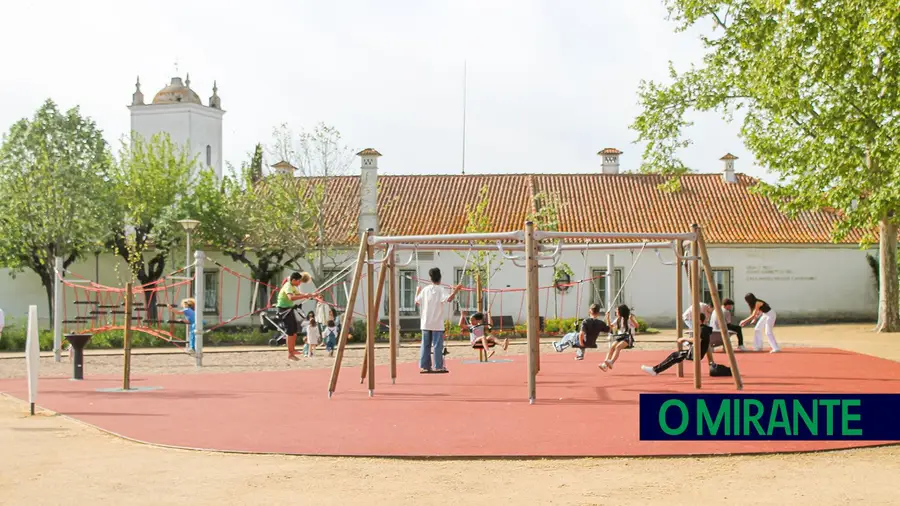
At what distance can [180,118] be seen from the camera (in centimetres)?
6241

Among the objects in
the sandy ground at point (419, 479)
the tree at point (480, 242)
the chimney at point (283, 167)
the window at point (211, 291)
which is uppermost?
the chimney at point (283, 167)

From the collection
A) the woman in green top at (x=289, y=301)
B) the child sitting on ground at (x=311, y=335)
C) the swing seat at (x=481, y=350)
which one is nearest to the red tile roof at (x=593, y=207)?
the child sitting on ground at (x=311, y=335)

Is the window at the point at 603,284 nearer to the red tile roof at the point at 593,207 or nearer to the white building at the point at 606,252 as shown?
the white building at the point at 606,252

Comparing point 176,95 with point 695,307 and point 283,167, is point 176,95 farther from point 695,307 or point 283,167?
point 695,307

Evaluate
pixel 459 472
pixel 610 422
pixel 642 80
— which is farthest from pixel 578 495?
pixel 642 80

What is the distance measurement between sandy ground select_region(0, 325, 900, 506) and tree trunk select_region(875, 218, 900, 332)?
2527 cm

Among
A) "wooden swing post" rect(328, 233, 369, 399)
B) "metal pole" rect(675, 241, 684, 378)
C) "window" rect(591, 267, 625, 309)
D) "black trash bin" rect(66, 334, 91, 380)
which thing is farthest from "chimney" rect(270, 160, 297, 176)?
"wooden swing post" rect(328, 233, 369, 399)

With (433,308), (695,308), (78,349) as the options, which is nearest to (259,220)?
(78,349)

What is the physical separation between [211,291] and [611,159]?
18.5 metres

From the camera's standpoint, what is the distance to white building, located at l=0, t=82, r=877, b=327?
41.0m

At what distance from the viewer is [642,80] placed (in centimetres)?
3225

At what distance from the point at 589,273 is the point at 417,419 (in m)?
29.5

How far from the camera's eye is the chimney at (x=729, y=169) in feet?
154

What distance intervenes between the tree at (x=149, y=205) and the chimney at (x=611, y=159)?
17.9 metres
